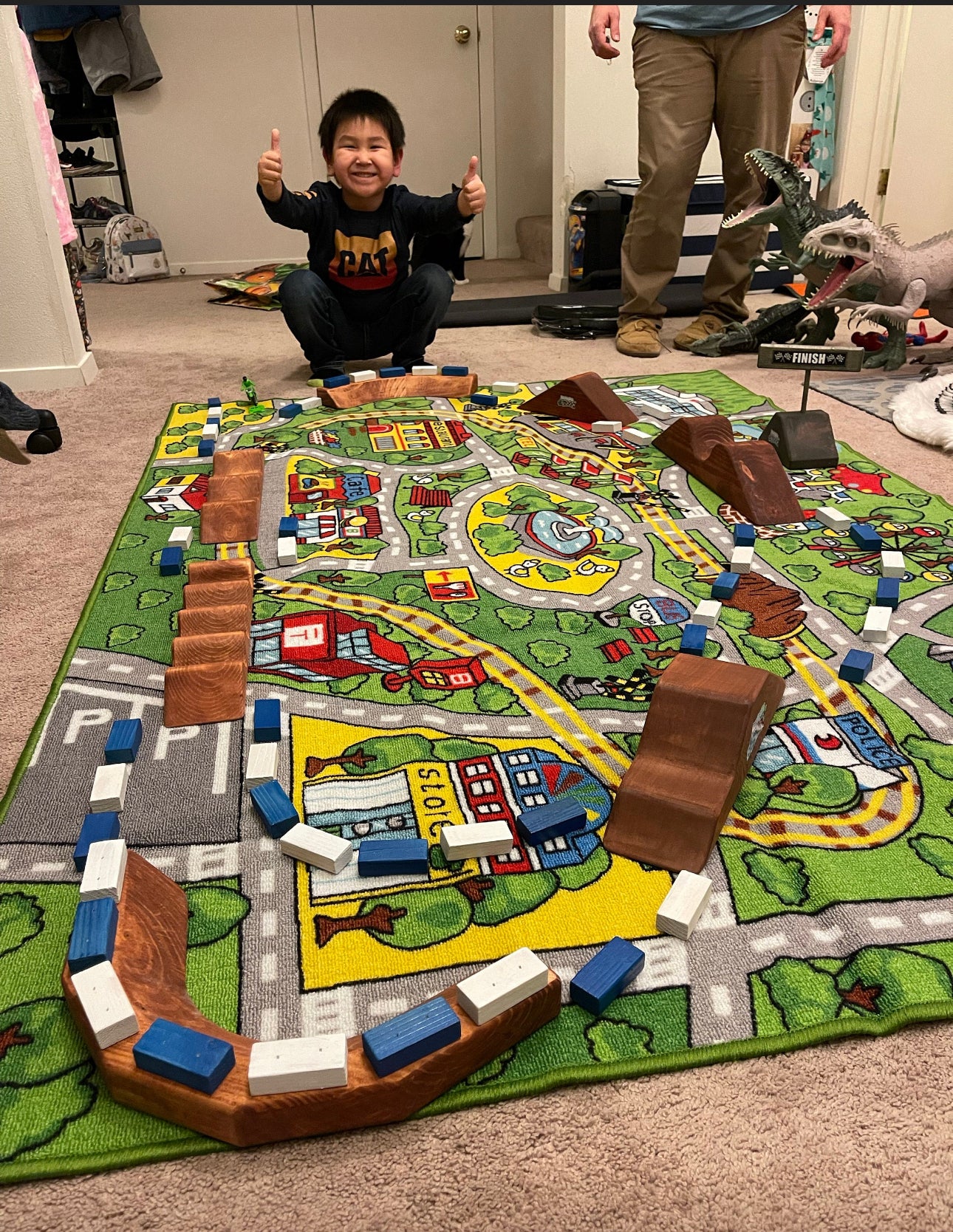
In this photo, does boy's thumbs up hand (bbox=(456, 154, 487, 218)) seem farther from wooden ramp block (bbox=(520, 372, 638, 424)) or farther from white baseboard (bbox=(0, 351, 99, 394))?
white baseboard (bbox=(0, 351, 99, 394))

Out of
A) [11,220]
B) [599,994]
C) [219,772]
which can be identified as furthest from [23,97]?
[599,994]

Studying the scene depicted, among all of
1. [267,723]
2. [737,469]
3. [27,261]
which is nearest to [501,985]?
[267,723]

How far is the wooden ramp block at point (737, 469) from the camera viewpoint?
5.15ft

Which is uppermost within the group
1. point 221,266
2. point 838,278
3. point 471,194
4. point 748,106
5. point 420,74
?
point 420,74

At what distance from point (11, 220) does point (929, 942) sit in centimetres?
244

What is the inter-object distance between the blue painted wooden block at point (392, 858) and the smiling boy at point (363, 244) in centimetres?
174

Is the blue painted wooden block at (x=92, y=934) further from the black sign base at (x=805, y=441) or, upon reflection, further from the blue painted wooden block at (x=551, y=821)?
the black sign base at (x=805, y=441)

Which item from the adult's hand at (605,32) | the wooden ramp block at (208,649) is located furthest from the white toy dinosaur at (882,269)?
the wooden ramp block at (208,649)

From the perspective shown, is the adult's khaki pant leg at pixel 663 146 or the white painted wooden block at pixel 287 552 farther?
the adult's khaki pant leg at pixel 663 146

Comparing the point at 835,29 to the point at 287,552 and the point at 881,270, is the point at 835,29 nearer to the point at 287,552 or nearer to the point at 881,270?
the point at 881,270

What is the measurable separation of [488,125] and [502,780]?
177 inches

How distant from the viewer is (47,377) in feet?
8.02

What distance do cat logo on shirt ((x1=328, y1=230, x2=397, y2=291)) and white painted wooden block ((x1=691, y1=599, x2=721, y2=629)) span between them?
1583mm

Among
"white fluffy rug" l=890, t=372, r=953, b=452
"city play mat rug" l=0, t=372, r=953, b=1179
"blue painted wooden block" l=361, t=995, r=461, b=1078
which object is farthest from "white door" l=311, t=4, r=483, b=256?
"blue painted wooden block" l=361, t=995, r=461, b=1078
